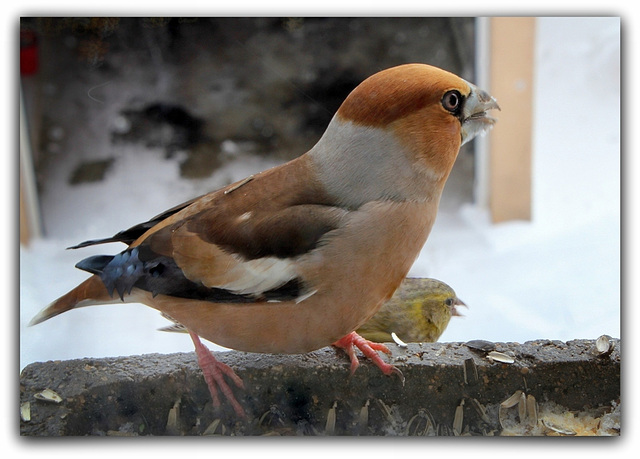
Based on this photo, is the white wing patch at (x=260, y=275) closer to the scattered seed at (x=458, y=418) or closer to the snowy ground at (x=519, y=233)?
the snowy ground at (x=519, y=233)

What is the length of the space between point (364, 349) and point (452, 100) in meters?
0.56

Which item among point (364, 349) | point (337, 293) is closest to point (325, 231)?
point (337, 293)

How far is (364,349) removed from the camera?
1.73 metres

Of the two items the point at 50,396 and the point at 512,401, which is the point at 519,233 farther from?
the point at 50,396

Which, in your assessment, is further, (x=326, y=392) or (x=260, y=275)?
(x=326, y=392)

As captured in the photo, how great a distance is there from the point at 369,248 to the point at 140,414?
62cm

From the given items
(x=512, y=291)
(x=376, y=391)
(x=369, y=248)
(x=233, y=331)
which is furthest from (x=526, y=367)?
(x=233, y=331)

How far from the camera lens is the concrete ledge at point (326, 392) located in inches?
67.5

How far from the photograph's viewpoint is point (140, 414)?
5.65 ft

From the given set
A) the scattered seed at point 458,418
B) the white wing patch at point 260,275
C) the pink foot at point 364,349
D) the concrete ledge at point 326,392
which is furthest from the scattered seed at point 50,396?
the scattered seed at point 458,418

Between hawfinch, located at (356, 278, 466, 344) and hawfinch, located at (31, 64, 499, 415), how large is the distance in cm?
15

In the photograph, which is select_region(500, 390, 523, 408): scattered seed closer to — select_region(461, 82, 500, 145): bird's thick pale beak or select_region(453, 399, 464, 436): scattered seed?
select_region(453, 399, 464, 436): scattered seed

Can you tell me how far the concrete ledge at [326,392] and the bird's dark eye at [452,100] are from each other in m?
0.52

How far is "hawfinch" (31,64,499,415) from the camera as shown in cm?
152
